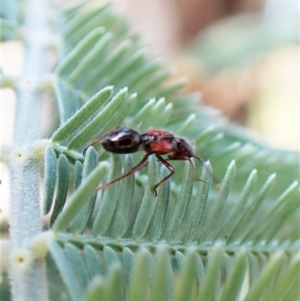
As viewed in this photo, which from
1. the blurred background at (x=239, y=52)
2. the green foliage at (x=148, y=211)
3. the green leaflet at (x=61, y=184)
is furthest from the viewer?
the blurred background at (x=239, y=52)

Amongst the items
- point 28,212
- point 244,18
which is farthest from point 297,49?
point 28,212

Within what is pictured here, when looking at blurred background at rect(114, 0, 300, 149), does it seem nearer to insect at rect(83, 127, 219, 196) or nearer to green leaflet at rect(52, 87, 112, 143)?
insect at rect(83, 127, 219, 196)

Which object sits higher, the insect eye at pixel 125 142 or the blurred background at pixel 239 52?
the blurred background at pixel 239 52

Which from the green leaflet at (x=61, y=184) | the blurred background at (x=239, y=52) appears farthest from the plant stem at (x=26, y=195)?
the blurred background at (x=239, y=52)

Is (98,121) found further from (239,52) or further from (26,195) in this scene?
(239,52)

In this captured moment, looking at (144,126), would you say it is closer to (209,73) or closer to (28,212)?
(28,212)

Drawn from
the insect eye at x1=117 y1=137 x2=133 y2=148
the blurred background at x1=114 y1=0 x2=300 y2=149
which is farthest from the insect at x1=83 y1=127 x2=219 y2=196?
the blurred background at x1=114 y1=0 x2=300 y2=149

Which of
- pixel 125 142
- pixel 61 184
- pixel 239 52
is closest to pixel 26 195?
pixel 61 184

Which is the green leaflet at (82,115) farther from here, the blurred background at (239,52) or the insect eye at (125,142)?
the blurred background at (239,52)
